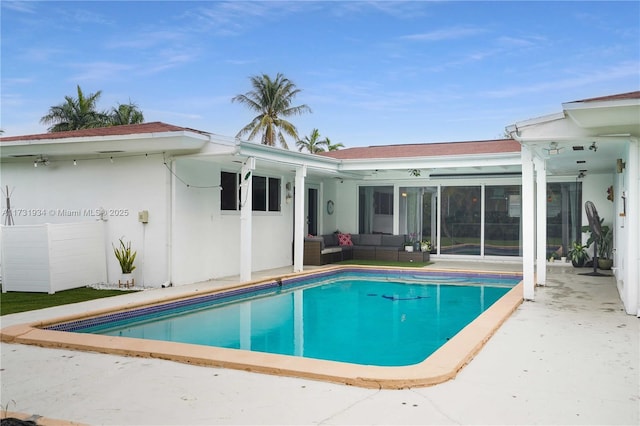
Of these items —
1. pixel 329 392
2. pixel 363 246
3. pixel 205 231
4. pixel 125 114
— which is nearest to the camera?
pixel 329 392

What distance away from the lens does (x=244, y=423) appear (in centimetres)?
341

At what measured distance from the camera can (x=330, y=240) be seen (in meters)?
16.0

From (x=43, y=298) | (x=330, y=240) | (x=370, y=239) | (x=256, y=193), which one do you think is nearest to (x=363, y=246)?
(x=370, y=239)

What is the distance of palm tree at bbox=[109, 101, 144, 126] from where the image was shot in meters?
33.3

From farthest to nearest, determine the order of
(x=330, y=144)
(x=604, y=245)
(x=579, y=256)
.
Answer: (x=330, y=144)
(x=579, y=256)
(x=604, y=245)

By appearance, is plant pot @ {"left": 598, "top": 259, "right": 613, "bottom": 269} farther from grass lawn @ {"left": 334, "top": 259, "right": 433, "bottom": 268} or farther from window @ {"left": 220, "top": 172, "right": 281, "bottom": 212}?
window @ {"left": 220, "top": 172, "right": 281, "bottom": 212}

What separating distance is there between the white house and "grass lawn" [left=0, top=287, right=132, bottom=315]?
1.07 meters

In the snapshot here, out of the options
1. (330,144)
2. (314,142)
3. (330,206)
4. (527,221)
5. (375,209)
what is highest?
(314,142)

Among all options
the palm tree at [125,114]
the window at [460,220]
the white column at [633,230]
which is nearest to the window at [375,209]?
the window at [460,220]

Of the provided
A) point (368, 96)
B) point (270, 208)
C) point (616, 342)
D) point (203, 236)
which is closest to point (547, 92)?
point (368, 96)

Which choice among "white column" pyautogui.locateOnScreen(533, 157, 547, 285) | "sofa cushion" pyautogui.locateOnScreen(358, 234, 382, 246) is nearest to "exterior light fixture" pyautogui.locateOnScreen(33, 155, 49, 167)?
"sofa cushion" pyautogui.locateOnScreen(358, 234, 382, 246)

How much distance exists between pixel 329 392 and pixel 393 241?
12.2 metres

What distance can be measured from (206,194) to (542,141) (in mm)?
6682

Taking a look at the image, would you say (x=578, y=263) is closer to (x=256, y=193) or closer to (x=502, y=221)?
(x=502, y=221)
